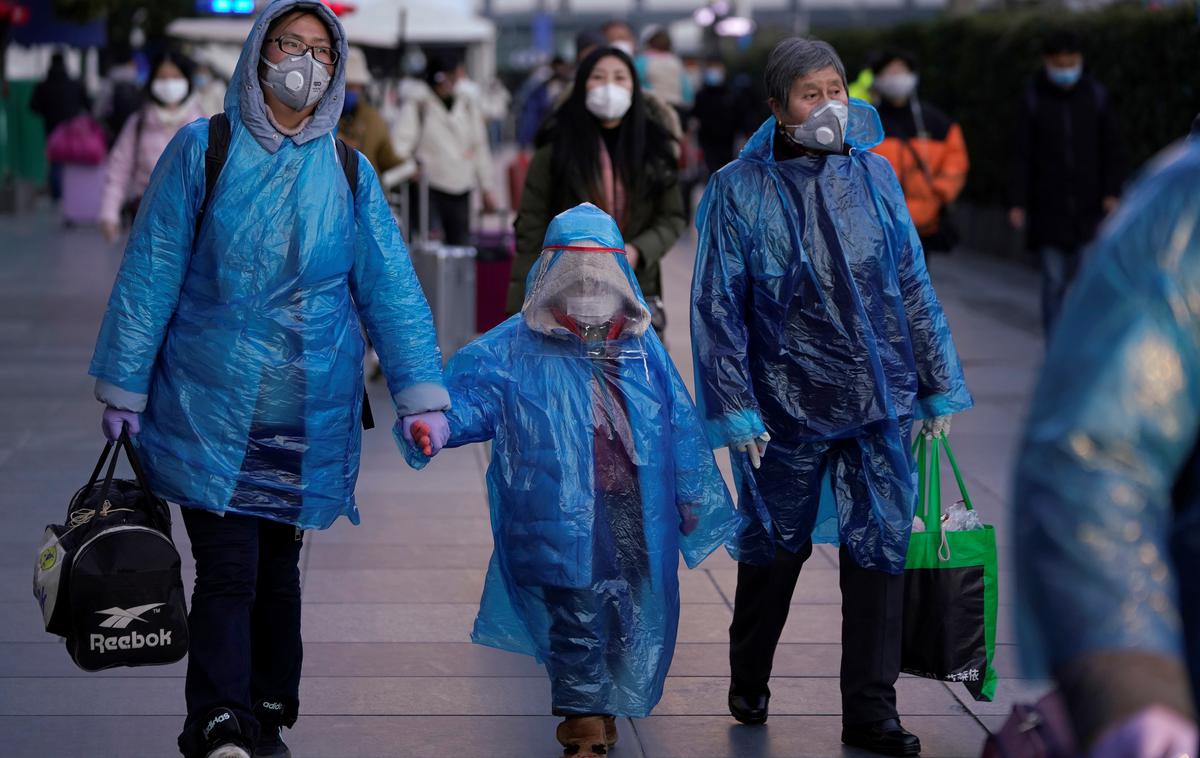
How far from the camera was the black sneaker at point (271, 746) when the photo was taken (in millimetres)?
4184

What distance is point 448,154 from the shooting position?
1243 cm

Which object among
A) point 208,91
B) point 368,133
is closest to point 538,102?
point 208,91

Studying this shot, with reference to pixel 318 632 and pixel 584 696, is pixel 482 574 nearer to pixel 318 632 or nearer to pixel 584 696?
pixel 318 632

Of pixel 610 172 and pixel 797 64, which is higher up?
pixel 797 64

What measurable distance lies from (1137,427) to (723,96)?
786 inches

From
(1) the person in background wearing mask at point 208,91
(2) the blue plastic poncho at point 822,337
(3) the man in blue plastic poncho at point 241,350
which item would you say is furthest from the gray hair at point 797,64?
(1) the person in background wearing mask at point 208,91

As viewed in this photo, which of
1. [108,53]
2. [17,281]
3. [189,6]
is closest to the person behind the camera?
[17,281]

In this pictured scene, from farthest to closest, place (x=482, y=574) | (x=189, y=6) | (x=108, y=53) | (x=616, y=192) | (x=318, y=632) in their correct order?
1. (x=189, y=6)
2. (x=108, y=53)
3. (x=616, y=192)
4. (x=482, y=574)
5. (x=318, y=632)

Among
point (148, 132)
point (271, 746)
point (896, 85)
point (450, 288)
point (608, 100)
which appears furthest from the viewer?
point (148, 132)

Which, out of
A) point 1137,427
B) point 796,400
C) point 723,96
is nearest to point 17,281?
point 723,96

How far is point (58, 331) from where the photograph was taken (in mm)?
11812

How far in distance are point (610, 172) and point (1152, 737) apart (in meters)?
5.21

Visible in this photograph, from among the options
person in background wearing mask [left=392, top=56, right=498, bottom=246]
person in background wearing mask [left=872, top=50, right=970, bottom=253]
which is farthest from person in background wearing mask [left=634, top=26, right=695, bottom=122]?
person in background wearing mask [left=872, top=50, right=970, bottom=253]

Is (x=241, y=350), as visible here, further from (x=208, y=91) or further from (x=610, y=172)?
(x=208, y=91)
